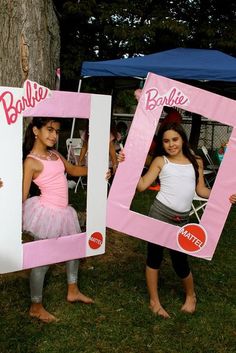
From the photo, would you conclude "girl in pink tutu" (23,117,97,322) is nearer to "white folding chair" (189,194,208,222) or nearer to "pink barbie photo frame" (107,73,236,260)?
"pink barbie photo frame" (107,73,236,260)

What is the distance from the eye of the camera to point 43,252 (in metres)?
2.67

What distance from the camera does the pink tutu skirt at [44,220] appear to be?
2.72 metres

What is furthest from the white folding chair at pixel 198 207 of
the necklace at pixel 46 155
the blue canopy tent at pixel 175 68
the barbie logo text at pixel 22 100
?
the blue canopy tent at pixel 175 68

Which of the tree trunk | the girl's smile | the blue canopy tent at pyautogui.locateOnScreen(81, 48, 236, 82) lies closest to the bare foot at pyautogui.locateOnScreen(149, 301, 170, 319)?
the girl's smile

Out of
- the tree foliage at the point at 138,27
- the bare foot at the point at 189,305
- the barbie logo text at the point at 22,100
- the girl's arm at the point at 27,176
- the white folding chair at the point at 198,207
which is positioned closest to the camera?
the barbie logo text at the point at 22,100

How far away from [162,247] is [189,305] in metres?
0.53

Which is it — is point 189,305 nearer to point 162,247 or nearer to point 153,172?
point 162,247

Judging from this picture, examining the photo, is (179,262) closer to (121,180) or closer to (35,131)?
(121,180)

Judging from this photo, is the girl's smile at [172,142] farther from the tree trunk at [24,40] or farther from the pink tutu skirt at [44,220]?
the tree trunk at [24,40]

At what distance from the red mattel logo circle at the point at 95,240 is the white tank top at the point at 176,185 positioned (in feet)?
1.54

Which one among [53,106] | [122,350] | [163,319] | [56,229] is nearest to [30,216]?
[56,229]

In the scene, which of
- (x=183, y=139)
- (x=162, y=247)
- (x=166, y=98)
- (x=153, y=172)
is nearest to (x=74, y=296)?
(x=162, y=247)

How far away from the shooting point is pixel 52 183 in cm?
281

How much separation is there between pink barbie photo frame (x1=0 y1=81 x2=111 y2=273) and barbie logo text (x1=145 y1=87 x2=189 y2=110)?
251 millimetres
